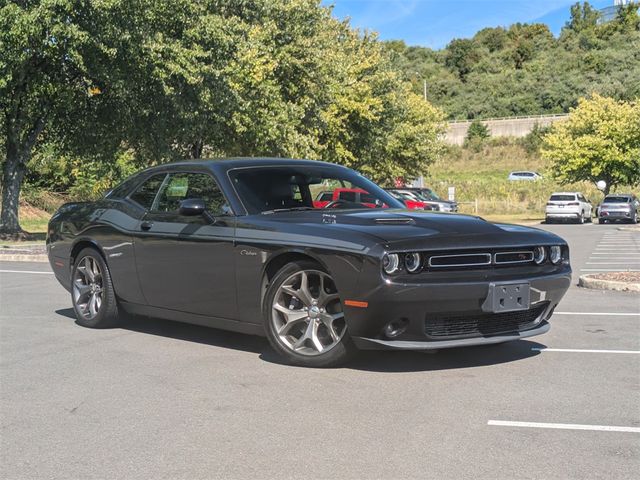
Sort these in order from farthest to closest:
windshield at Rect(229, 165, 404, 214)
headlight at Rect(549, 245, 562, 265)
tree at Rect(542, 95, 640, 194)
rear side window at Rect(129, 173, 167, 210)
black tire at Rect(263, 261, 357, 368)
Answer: tree at Rect(542, 95, 640, 194), rear side window at Rect(129, 173, 167, 210), windshield at Rect(229, 165, 404, 214), headlight at Rect(549, 245, 562, 265), black tire at Rect(263, 261, 357, 368)

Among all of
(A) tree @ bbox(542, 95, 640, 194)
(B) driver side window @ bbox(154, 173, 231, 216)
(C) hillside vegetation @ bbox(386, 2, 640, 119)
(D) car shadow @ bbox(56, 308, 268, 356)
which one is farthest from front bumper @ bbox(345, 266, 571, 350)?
(C) hillside vegetation @ bbox(386, 2, 640, 119)

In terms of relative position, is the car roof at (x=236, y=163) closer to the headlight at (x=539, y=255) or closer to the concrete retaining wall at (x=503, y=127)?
the headlight at (x=539, y=255)

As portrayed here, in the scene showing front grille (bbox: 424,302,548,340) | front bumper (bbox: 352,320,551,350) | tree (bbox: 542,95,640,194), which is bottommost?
front bumper (bbox: 352,320,551,350)

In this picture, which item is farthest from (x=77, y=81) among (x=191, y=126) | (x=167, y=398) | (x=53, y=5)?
(x=167, y=398)

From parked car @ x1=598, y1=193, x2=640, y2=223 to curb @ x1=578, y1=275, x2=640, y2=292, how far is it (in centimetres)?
2980

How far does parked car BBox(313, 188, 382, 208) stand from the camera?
7.29 metres

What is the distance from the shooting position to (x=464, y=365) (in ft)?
20.9

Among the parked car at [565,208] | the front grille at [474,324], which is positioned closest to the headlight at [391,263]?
the front grille at [474,324]

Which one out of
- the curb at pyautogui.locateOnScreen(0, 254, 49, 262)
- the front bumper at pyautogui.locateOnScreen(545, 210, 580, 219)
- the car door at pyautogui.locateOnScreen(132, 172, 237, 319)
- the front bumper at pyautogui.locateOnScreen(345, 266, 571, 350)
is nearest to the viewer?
the front bumper at pyautogui.locateOnScreen(345, 266, 571, 350)

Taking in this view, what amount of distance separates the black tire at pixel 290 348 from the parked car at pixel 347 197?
1.08 meters

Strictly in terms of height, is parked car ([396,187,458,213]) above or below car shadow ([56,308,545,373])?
above

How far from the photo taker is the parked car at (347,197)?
287 inches

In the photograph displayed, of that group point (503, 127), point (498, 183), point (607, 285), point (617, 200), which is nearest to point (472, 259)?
point (607, 285)

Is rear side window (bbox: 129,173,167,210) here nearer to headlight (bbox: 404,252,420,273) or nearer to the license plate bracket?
headlight (bbox: 404,252,420,273)
